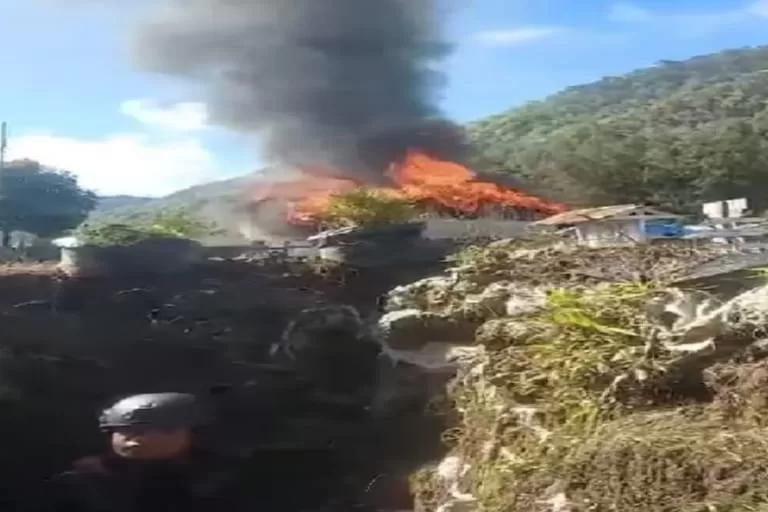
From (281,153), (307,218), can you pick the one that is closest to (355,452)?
(307,218)

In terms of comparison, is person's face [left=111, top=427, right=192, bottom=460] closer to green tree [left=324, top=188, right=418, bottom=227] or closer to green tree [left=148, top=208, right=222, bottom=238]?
green tree [left=324, top=188, right=418, bottom=227]

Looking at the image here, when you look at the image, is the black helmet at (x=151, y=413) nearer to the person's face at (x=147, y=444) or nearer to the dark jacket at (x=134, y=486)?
the person's face at (x=147, y=444)

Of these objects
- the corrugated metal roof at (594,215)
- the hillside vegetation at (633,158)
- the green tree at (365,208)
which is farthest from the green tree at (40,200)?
the corrugated metal roof at (594,215)

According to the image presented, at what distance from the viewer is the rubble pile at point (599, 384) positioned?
1.76 meters

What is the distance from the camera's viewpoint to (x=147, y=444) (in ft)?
11.4

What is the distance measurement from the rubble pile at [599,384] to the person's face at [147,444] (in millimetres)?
941

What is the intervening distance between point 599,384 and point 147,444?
1751mm

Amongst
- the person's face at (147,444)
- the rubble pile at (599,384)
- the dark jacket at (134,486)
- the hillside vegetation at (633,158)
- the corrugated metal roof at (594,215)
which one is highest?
the hillside vegetation at (633,158)

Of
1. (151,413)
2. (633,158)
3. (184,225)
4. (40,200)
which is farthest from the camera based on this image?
(40,200)

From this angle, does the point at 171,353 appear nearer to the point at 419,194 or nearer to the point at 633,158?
the point at 419,194

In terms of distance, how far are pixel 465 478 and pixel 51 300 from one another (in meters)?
6.38

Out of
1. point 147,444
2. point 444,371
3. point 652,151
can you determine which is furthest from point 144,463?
point 652,151

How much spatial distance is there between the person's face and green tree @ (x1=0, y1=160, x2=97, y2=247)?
76.7 feet

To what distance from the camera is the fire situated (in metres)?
18.4
